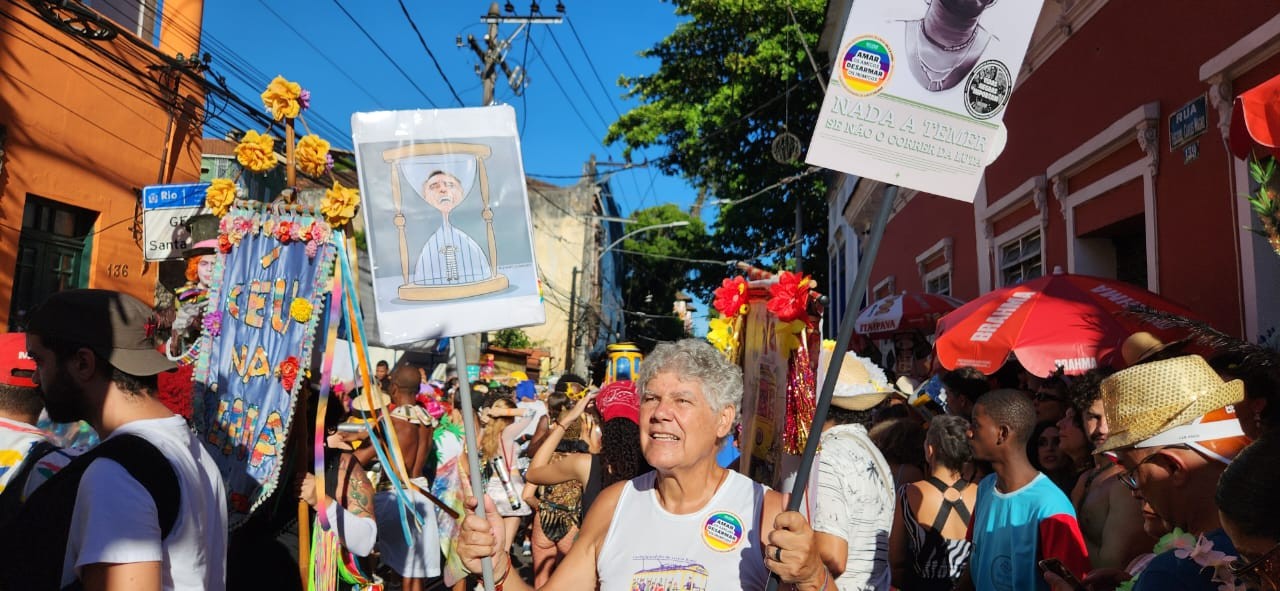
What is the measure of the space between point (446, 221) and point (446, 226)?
0.06 ft

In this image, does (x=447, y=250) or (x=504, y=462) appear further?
(x=504, y=462)

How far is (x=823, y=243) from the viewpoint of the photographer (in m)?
26.8

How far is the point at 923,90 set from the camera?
2.46 meters

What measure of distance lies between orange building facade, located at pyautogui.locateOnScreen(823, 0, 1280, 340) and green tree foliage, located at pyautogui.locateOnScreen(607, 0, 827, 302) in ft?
30.7

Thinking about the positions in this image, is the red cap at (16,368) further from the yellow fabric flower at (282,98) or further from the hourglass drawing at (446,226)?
the hourglass drawing at (446,226)

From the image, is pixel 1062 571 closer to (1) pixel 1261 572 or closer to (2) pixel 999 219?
(1) pixel 1261 572

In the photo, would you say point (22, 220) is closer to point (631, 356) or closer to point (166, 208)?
point (166, 208)

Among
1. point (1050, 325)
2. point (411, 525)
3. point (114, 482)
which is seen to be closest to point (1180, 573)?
point (114, 482)

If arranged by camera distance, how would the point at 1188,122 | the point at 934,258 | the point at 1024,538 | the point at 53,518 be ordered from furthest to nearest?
1. the point at 934,258
2. the point at 1188,122
3. the point at 1024,538
4. the point at 53,518

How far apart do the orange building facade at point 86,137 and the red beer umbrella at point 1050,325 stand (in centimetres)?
878

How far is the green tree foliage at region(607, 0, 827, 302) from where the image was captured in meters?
19.5

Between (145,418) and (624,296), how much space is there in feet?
164

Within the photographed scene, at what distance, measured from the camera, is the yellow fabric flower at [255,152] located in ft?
15.0

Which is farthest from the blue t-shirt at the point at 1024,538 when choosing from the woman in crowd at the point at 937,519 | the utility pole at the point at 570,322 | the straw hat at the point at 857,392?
the utility pole at the point at 570,322
